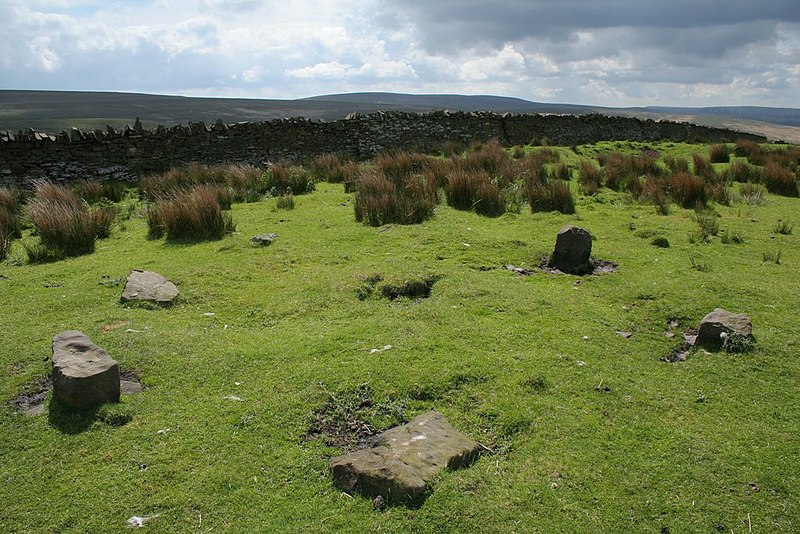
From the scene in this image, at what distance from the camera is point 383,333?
5000 mm

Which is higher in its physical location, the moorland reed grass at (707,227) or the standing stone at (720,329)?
the moorland reed grass at (707,227)

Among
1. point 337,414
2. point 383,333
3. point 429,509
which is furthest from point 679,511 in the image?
point 383,333

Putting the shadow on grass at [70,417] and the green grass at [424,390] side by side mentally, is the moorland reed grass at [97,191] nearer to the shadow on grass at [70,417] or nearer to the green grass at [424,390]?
the green grass at [424,390]

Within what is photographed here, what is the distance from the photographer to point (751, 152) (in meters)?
17.5

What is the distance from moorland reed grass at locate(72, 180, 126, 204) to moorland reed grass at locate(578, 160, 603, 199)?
365 inches

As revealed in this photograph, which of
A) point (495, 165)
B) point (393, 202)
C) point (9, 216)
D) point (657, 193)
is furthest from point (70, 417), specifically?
point (495, 165)

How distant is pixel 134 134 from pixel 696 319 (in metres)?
12.9

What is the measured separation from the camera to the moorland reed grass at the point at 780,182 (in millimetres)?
12266

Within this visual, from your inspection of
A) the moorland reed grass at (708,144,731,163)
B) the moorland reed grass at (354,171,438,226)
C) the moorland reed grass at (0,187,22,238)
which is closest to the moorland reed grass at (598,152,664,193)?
the moorland reed grass at (708,144,731,163)

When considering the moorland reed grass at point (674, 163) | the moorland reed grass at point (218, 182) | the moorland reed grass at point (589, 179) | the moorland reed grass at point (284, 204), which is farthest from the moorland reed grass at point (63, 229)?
the moorland reed grass at point (674, 163)

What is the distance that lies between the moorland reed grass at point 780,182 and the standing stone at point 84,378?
1321cm

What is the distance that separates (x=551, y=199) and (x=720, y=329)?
5.30 metres

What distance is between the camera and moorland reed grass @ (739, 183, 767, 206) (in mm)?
10914

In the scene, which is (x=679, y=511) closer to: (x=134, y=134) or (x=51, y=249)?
(x=51, y=249)
